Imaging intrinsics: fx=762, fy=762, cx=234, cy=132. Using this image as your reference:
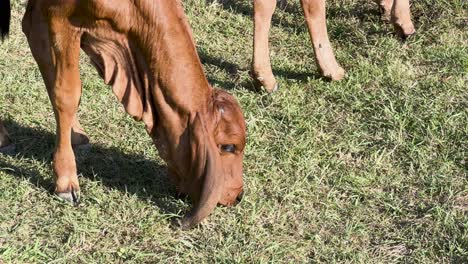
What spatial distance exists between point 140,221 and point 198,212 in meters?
0.51

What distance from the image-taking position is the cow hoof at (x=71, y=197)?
13.4ft

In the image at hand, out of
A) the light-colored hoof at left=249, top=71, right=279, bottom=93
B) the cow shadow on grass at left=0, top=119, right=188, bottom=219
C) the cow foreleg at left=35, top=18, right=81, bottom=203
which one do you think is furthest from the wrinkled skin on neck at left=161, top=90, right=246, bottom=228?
the light-colored hoof at left=249, top=71, right=279, bottom=93

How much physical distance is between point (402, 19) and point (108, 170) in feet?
8.40

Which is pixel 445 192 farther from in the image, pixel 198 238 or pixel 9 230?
pixel 9 230

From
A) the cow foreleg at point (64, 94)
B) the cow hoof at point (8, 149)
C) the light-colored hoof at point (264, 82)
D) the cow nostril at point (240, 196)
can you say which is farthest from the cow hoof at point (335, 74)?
the cow hoof at point (8, 149)

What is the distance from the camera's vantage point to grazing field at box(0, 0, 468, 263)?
3.81m

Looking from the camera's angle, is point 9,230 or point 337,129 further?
point 337,129

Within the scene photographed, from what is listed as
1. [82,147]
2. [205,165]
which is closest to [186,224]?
[205,165]

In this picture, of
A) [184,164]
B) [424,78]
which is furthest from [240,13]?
[184,164]

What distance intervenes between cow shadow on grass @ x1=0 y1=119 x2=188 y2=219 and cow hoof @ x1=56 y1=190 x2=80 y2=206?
0.06m

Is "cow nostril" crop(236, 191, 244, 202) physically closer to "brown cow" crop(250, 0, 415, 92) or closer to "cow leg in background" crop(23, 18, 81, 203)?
"cow leg in background" crop(23, 18, 81, 203)

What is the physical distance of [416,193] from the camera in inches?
165

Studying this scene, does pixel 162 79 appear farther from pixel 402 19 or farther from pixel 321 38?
pixel 402 19

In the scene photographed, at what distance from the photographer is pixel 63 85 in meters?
3.72
